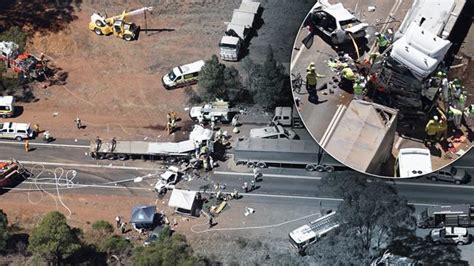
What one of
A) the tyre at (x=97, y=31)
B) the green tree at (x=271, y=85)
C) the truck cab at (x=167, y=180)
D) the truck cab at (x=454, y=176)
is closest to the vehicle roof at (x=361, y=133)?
the truck cab at (x=454, y=176)

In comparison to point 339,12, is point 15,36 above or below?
below

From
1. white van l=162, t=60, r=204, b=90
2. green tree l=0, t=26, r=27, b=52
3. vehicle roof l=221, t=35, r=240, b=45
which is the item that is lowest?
green tree l=0, t=26, r=27, b=52

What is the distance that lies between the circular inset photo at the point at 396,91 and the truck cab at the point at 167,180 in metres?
16.8

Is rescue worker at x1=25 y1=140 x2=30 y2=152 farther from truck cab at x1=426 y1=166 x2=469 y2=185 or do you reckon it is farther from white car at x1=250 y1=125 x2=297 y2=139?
truck cab at x1=426 y1=166 x2=469 y2=185

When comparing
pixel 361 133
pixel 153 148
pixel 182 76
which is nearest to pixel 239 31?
pixel 182 76

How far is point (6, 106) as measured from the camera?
148ft

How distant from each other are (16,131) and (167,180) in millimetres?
10092

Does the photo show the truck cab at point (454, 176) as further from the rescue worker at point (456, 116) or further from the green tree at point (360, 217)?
the rescue worker at point (456, 116)

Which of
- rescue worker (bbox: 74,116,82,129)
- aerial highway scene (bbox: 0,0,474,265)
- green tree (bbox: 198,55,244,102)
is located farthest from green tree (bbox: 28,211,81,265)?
green tree (bbox: 198,55,244,102)

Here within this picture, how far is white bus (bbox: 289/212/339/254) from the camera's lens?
37.4 metres

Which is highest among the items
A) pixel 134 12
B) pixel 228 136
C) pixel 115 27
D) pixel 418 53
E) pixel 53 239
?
pixel 418 53

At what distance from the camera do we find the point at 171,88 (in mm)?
46531

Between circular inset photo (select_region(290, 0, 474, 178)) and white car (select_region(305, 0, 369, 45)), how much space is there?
0.14 feet

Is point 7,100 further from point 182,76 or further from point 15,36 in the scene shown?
point 182,76
